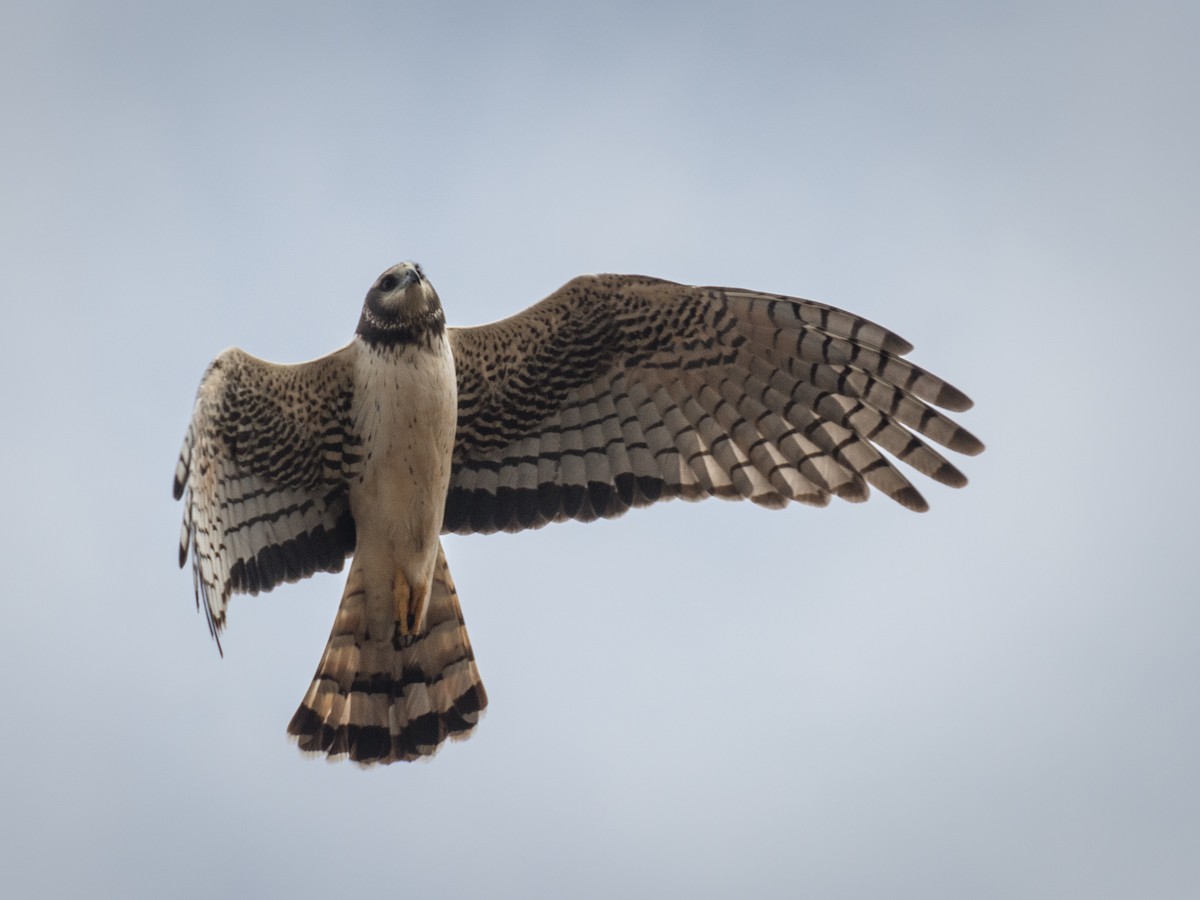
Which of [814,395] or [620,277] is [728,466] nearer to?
[814,395]

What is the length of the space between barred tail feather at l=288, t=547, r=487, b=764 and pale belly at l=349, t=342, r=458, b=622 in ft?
0.62

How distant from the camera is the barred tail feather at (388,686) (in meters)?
10.4

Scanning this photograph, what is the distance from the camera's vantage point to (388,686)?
10547 millimetres

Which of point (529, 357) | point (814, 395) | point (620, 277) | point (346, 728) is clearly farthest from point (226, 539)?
point (814, 395)

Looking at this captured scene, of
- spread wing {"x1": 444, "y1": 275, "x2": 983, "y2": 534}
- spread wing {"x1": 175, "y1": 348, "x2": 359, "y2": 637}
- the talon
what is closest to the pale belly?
the talon

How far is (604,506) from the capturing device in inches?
422

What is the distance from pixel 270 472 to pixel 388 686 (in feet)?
4.97

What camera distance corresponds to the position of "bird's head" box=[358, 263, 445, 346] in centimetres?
996

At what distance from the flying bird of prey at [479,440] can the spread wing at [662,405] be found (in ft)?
0.04

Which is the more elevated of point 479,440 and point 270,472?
point 479,440

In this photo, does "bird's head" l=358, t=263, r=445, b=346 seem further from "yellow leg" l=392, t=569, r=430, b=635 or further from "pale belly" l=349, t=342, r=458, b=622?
"yellow leg" l=392, t=569, r=430, b=635

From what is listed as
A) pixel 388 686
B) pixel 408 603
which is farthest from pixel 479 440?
pixel 388 686

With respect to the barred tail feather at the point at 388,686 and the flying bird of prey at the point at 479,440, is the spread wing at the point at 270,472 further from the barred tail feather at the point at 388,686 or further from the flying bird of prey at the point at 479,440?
the barred tail feather at the point at 388,686

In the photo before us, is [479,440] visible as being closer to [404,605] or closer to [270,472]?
[404,605]
